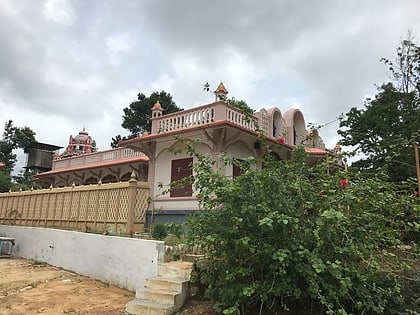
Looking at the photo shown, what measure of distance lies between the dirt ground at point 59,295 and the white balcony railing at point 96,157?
8.32m

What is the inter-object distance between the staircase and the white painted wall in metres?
0.49

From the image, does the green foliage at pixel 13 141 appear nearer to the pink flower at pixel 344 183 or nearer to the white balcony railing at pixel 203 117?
the white balcony railing at pixel 203 117

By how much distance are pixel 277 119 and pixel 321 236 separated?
35.5 ft

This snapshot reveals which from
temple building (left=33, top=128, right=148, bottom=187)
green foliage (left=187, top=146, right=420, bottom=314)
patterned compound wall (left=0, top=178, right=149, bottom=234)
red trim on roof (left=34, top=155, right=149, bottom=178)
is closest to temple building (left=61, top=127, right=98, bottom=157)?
temple building (left=33, top=128, right=148, bottom=187)

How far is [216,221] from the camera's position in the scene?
4.67 metres

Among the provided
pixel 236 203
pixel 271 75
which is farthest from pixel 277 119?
pixel 236 203

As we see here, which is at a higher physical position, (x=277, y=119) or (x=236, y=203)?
(x=277, y=119)

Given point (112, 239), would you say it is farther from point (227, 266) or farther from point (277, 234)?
point (277, 234)

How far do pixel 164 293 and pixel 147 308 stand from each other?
1.14 feet

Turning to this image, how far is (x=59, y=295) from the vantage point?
22.6 feet

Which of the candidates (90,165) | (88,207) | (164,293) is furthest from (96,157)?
(164,293)

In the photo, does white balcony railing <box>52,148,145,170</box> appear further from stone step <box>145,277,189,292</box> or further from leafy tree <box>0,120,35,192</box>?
leafy tree <box>0,120,35,192</box>

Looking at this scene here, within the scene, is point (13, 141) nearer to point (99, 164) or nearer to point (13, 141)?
point (13, 141)

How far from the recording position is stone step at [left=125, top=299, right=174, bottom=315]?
5.13m
